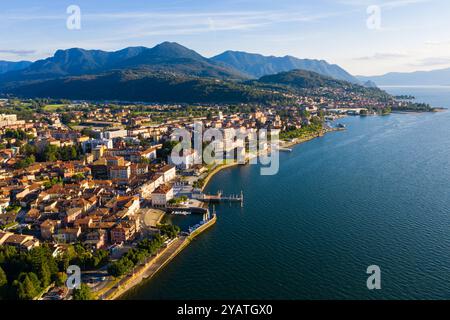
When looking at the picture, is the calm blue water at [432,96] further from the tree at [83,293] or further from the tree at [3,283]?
the tree at [3,283]

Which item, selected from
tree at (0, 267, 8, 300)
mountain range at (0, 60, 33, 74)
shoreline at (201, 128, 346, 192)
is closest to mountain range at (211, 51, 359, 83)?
mountain range at (0, 60, 33, 74)

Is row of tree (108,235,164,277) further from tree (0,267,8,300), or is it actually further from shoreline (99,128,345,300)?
tree (0,267,8,300)

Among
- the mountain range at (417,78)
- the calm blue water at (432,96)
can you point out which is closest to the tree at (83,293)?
the calm blue water at (432,96)

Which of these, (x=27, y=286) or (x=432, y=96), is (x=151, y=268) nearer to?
(x=27, y=286)

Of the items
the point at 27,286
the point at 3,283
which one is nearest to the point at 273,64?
the point at 3,283

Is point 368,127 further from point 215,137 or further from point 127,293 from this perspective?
point 127,293
